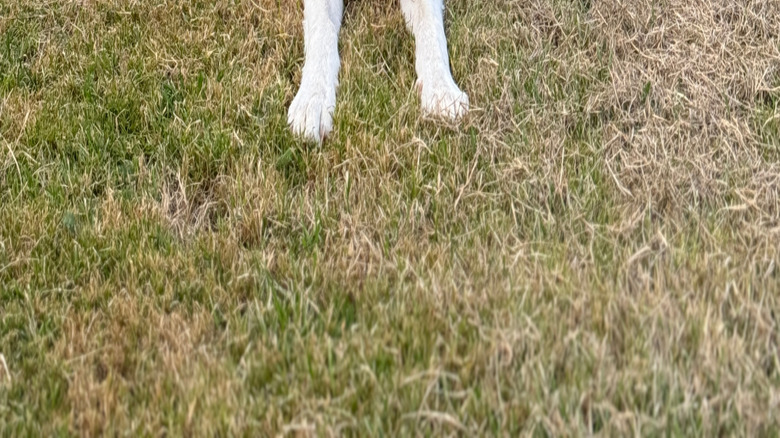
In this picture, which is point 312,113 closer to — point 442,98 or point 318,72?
point 318,72

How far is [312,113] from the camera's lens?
3.29m

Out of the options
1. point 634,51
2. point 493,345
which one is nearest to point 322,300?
point 493,345

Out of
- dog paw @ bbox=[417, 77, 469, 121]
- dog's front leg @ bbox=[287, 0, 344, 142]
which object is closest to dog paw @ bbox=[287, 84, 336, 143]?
dog's front leg @ bbox=[287, 0, 344, 142]

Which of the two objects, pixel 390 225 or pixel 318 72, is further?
pixel 318 72

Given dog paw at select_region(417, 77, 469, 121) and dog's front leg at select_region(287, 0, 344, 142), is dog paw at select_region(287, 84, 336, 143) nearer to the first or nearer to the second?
dog's front leg at select_region(287, 0, 344, 142)

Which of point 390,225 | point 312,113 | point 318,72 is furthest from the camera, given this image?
point 318,72

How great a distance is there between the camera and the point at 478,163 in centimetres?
302

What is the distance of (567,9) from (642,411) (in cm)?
270

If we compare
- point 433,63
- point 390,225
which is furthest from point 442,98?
point 390,225

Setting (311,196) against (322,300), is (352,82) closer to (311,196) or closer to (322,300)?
(311,196)

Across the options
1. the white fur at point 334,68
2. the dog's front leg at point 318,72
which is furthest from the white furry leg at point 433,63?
the dog's front leg at point 318,72

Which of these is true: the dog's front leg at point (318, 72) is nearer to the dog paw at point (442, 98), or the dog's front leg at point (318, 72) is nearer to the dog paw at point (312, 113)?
the dog paw at point (312, 113)

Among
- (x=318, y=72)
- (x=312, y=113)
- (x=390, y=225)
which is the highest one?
(x=318, y=72)

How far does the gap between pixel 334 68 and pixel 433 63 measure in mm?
459
